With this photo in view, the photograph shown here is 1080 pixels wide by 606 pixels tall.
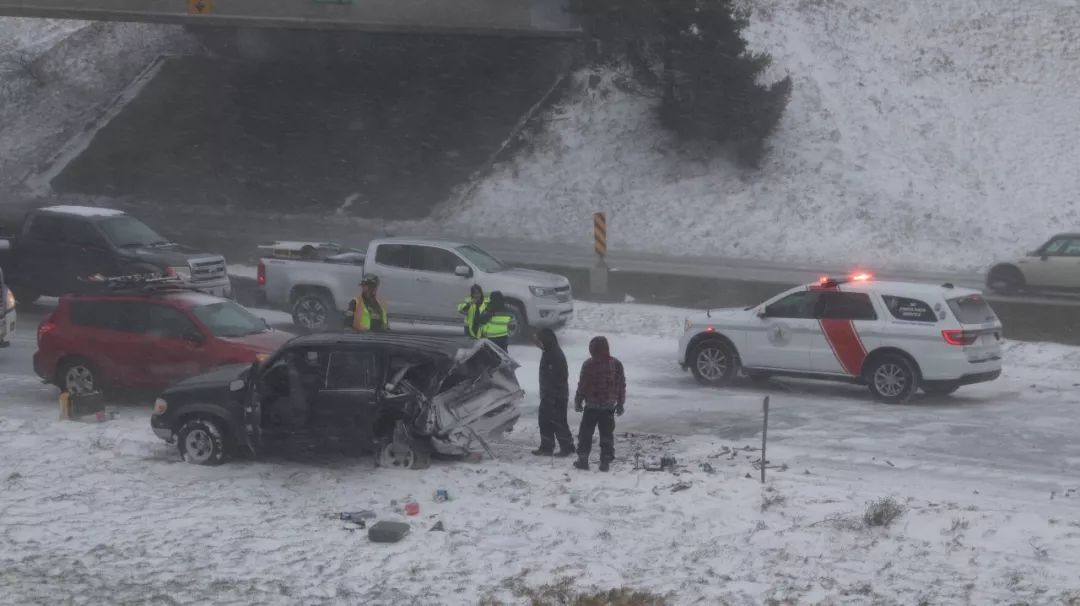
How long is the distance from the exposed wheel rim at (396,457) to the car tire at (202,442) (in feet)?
5.47

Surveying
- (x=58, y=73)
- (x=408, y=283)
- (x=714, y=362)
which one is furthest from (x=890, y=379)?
(x=58, y=73)

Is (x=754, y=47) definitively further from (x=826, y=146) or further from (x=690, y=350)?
(x=690, y=350)

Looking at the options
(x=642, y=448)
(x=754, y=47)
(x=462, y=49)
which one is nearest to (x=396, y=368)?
(x=642, y=448)

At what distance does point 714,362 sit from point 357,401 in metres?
6.90

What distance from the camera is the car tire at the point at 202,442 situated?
13.2 meters

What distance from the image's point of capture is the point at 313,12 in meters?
32.2

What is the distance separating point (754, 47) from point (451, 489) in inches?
1147

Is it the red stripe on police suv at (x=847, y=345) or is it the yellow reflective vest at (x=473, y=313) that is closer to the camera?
the yellow reflective vest at (x=473, y=313)

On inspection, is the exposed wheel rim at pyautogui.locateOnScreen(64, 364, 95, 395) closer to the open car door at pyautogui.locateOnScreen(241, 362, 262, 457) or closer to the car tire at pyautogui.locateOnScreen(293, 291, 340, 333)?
the open car door at pyautogui.locateOnScreen(241, 362, 262, 457)

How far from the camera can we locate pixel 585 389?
12.9 metres

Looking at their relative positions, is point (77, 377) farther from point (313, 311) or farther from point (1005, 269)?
point (1005, 269)

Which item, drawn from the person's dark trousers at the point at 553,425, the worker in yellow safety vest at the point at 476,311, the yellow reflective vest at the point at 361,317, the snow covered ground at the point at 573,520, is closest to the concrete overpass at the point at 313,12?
the yellow reflective vest at the point at 361,317

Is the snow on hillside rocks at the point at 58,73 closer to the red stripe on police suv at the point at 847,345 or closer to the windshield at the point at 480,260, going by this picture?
the windshield at the point at 480,260

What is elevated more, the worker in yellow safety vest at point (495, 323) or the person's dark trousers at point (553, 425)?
the worker in yellow safety vest at point (495, 323)
